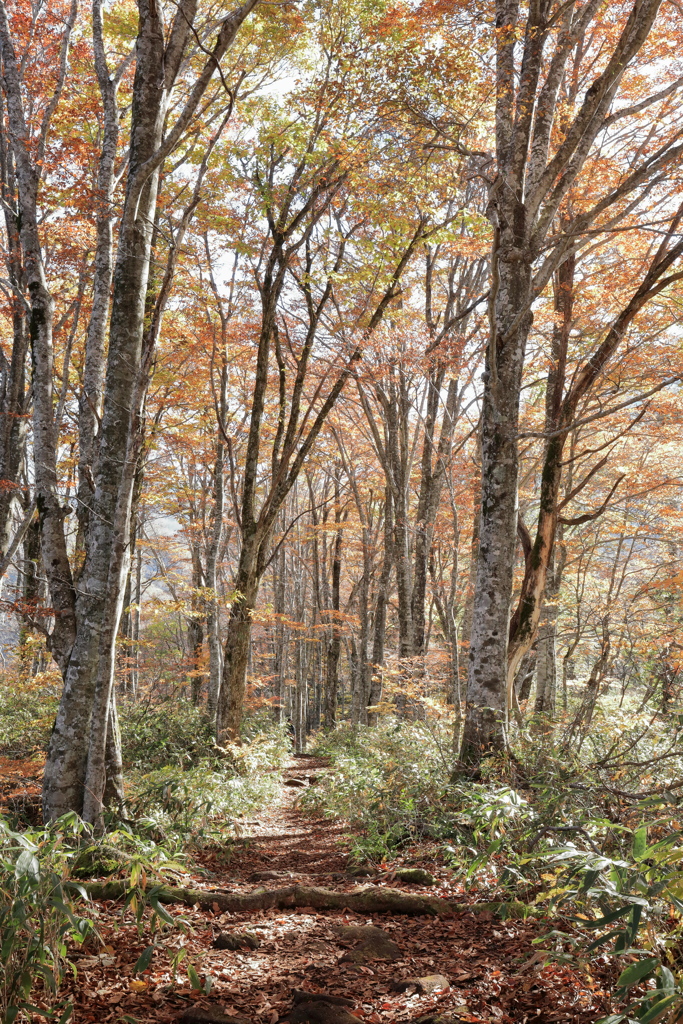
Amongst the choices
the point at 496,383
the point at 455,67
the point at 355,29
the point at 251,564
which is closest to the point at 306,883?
the point at 496,383

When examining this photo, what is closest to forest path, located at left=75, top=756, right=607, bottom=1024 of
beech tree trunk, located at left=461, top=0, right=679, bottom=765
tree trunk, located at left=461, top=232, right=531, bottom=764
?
tree trunk, located at left=461, top=232, right=531, bottom=764

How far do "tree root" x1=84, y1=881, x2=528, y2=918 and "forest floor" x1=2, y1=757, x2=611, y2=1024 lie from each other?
0.14ft

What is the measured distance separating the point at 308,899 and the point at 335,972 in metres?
1.17

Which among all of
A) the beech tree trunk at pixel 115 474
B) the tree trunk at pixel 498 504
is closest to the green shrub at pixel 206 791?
the beech tree trunk at pixel 115 474

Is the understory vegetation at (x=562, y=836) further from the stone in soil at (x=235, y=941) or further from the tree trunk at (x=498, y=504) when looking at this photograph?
the stone in soil at (x=235, y=941)

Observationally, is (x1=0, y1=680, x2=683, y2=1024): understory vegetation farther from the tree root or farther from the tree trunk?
the tree trunk

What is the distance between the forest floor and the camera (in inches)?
94.2

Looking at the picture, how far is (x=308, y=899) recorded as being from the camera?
13.5 feet

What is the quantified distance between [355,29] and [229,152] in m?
2.64

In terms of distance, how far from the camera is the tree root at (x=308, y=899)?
3.68m

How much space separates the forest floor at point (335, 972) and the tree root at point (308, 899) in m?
0.04

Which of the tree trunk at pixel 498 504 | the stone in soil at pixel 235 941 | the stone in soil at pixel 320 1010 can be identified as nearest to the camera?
the stone in soil at pixel 320 1010

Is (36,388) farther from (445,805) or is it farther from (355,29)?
(355,29)

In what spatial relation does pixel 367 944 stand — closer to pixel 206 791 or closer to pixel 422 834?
pixel 422 834
